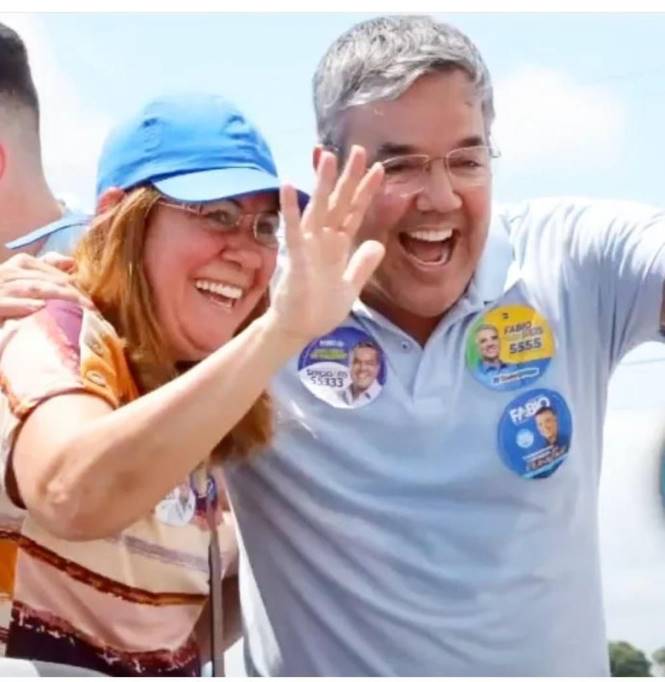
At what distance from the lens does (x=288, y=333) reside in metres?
2.15

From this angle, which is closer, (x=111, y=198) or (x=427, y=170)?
(x=111, y=198)

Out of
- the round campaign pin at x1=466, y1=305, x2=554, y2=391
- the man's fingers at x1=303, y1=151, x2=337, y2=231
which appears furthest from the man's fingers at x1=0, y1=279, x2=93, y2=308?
the round campaign pin at x1=466, y1=305, x2=554, y2=391

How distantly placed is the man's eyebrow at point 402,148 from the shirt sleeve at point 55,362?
2.32 ft

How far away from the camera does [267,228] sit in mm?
2590

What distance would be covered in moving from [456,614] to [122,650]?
0.65 meters

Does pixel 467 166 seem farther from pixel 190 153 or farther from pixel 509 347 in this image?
pixel 190 153

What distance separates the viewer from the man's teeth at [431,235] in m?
2.87

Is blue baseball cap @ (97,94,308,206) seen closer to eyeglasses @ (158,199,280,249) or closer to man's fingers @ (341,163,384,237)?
eyeglasses @ (158,199,280,249)

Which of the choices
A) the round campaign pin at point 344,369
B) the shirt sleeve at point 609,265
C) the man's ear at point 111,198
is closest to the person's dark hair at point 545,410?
the shirt sleeve at point 609,265

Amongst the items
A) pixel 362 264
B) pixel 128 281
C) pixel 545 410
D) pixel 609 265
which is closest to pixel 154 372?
pixel 128 281

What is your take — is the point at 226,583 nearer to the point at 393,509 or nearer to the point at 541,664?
the point at 393,509

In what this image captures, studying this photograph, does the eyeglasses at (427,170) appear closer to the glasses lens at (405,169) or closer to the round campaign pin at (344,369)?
the glasses lens at (405,169)

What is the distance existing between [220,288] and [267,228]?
5.0 inches

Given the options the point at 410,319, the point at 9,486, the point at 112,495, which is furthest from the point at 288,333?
the point at 410,319
